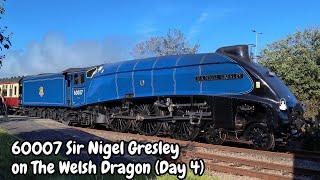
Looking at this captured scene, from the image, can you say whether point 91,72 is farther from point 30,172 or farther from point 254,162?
point 30,172

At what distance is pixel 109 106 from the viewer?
18.6 meters

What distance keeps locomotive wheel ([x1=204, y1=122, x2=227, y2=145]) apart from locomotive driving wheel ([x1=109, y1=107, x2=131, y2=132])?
434cm

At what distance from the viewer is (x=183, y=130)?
1485 centimetres

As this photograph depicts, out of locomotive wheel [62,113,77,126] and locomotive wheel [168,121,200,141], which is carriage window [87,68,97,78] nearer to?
locomotive wheel [62,113,77,126]

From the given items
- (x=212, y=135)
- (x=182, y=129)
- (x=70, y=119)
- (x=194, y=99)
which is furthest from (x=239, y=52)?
(x=70, y=119)

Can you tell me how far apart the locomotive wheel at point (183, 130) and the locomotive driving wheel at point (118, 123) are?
2.61 metres

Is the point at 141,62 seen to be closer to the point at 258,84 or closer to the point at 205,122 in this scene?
the point at 205,122

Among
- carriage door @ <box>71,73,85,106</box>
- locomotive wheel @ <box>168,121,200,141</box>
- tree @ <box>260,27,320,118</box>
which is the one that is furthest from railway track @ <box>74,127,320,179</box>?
tree @ <box>260,27,320,118</box>

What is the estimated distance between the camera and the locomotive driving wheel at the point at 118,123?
17186mm

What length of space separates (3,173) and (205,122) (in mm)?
8147

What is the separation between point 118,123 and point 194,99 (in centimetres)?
497

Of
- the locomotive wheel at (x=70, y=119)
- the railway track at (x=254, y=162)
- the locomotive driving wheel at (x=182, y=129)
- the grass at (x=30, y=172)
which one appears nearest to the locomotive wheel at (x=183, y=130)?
the locomotive driving wheel at (x=182, y=129)

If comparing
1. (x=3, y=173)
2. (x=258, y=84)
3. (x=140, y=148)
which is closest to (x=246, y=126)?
(x=258, y=84)

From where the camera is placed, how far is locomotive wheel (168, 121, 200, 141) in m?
14.2
